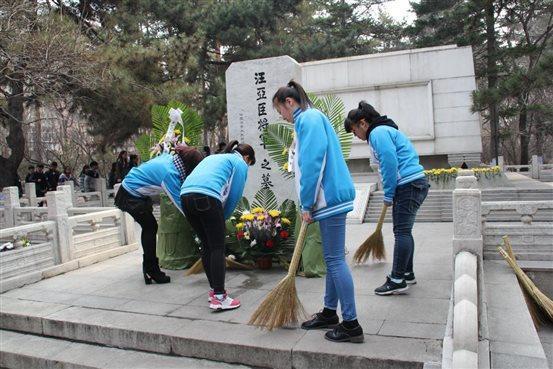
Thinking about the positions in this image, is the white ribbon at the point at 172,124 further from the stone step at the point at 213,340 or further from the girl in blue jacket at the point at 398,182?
the girl in blue jacket at the point at 398,182

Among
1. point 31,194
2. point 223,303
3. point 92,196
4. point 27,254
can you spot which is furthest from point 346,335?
point 92,196

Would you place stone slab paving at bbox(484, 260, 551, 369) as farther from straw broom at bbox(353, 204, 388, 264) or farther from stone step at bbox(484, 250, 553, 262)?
straw broom at bbox(353, 204, 388, 264)

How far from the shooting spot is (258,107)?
5562mm

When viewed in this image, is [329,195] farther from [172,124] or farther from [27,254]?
[27,254]

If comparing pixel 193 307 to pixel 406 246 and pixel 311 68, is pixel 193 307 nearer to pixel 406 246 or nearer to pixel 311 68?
pixel 406 246

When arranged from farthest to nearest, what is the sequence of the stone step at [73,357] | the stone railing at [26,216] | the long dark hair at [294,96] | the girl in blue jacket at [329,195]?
the stone railing at [26,216], the stone step at [73,357], the long dark hair at [294,96], the girl in blue jacket at [329,195]

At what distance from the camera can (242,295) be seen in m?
4.21

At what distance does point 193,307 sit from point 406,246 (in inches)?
73.2

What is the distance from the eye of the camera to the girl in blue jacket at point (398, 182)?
3873 mm

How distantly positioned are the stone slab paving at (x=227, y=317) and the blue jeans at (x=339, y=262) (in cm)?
27

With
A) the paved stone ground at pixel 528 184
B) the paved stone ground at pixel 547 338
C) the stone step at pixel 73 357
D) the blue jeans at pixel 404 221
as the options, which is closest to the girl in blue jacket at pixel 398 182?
the blue jeans at pixel 404 221

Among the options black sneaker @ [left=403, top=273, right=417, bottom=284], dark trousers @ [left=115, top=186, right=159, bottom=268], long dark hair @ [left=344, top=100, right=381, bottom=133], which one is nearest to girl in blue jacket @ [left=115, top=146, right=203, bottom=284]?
dark trousers @ [left=115, top=186, right=159, bottom=268]

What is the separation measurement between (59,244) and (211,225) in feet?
10.0

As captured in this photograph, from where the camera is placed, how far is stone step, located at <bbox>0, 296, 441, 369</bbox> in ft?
9.29
